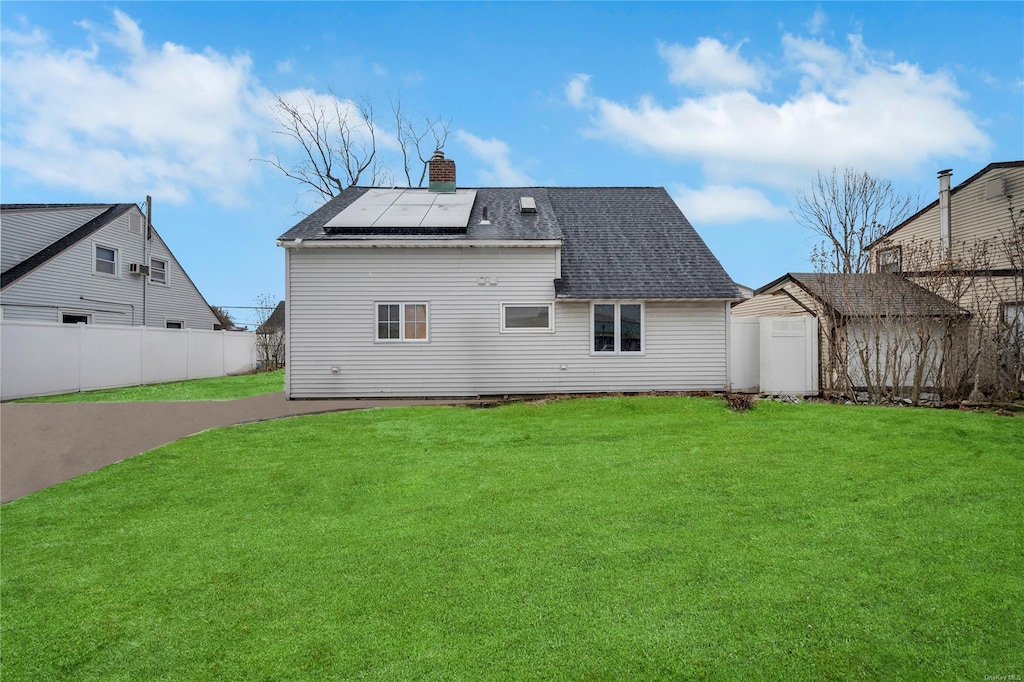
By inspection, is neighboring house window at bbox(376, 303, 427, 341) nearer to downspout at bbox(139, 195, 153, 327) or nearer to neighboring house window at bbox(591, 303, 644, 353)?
neighboring house window at bbox(591, 303, 644, 353)

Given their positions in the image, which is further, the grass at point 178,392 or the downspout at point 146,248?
the downspout at point 146,248

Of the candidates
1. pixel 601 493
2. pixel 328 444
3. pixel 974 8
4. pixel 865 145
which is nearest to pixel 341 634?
pixel 601 493

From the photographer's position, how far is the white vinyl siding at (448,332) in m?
12.8

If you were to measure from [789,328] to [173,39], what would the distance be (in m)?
17.8

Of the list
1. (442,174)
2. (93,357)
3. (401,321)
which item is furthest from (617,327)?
(93,357)

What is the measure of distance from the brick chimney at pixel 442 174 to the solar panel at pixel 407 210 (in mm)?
313

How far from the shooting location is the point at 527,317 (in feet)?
42.6

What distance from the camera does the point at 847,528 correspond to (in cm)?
436

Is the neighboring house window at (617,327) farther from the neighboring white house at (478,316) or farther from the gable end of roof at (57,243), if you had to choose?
the gable end of roof at (57,243)

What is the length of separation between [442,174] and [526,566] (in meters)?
15.0

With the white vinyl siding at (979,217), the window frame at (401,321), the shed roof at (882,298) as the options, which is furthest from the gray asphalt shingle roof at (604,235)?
the white vinyl siding at (979,217)

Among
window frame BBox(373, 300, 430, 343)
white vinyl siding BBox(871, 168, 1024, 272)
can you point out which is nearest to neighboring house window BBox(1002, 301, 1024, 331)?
white vinyl siding BBox(871, 168, 1024, 272)

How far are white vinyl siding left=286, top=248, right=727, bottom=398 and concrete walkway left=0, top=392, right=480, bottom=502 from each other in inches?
27.1

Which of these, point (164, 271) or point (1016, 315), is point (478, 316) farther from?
point (164, 271)
